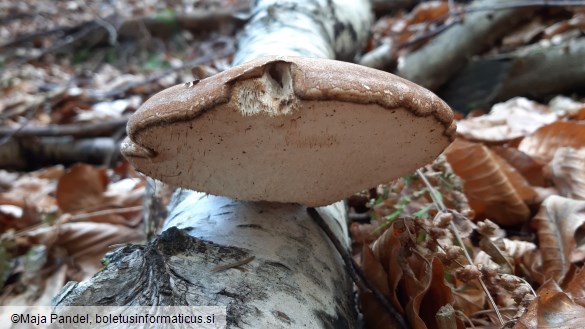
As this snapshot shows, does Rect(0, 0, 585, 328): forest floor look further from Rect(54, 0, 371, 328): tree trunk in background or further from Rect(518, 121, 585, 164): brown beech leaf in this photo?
Rect(54, 0, 371, 328): tree trunk in background

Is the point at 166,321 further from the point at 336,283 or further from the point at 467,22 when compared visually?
the point at 467,22

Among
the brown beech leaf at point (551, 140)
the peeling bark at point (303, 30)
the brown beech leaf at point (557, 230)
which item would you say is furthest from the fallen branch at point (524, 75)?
the brown beech leaf at point (557, 230)

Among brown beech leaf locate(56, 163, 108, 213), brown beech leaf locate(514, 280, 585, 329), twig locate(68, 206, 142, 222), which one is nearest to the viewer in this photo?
brown beech leaf locate(514, 280, 585, 329)

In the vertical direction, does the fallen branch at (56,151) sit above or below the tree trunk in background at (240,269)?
below

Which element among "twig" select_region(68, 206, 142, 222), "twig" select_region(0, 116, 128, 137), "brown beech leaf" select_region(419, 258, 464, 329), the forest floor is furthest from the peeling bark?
"twig" select_region(0, 116, 128, 137)

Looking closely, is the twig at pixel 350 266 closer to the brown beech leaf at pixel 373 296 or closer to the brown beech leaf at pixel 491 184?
the brown beech leaf at pixel 373 296
